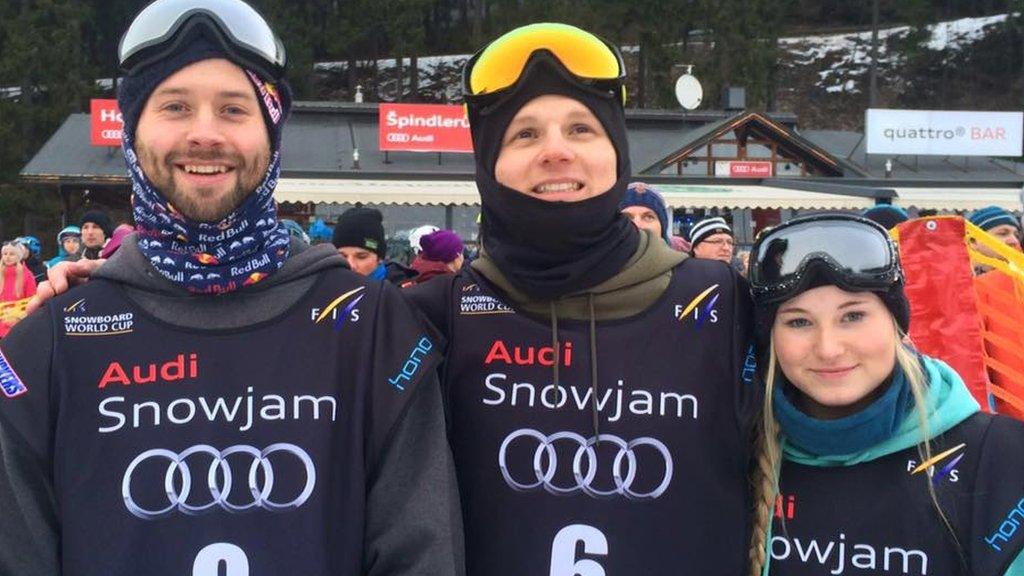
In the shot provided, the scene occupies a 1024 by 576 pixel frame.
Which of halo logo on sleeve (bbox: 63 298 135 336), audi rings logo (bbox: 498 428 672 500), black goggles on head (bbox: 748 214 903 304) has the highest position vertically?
black goggles on head (bbox: 748 214 903 304)

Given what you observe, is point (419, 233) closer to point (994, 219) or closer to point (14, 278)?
point (14, 278)

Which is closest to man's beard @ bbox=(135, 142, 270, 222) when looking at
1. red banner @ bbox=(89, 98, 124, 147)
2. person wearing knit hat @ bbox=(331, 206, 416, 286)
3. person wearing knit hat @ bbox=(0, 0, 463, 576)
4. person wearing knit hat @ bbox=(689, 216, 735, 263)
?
person wearing knit hat @ bbox=(0, 0, 463, 576)

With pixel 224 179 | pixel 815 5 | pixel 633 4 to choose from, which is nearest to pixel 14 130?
pixel 633 4

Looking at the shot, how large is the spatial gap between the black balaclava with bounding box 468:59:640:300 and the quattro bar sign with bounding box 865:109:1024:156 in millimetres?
24896

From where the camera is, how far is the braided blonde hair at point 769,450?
2.06 metres

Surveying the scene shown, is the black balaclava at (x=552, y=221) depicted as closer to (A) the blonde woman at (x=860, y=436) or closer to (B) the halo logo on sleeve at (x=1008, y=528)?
(A) the blonde woman at (x=860, y=436)

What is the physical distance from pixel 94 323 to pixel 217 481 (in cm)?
41

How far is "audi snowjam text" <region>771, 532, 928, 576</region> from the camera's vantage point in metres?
2.00

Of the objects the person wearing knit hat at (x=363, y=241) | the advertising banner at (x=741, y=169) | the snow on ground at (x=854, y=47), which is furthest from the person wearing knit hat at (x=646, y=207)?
the snow on ground at (x=854, y=47)

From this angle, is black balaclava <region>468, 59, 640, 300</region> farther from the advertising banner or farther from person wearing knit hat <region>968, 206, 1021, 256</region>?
the advertising banner

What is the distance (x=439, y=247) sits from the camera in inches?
236

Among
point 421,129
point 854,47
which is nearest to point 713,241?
point 421,129

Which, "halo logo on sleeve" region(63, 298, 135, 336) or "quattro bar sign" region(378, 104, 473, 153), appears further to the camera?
"quattro bar sign" region(378, 104, 473, 153)

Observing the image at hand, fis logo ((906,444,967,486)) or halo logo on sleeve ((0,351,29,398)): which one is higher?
halo logo on sleeve ((0,351,29,398))
